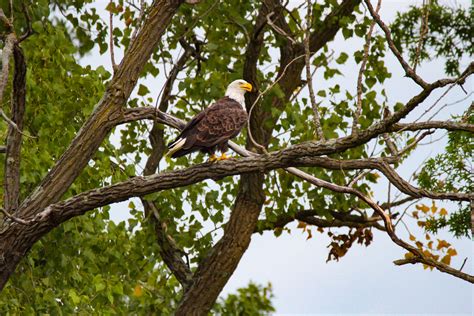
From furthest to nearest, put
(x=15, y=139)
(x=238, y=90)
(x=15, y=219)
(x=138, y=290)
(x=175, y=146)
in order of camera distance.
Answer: (x=138, y=290) < (x=238, y=90) < (x=175, y=146) < (x=15, y=139) < (x=15, y=219)

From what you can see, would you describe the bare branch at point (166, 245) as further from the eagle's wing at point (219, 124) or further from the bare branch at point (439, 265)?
the bare branch at point (439, 265)

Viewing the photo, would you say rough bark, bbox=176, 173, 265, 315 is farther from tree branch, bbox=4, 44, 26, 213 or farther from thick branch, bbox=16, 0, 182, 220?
tree branch, bbox=4, 44, 26, 213

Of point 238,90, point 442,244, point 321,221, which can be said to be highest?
point 321,221

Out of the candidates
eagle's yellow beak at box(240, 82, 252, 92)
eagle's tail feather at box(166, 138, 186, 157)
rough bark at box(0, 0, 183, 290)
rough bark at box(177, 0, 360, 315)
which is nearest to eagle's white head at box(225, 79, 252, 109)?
eagle's yellow beak at box(240, 82, 252, 92)

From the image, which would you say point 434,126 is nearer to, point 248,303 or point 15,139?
point 15,139

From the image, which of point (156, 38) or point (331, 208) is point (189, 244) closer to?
point (331, 208)

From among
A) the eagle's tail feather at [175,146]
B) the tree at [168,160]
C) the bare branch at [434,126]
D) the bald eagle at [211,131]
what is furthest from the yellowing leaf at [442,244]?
the bare branch at [434,126]

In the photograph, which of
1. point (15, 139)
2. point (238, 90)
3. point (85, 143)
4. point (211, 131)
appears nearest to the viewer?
point (85, 143)

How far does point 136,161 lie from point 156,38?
208 inches

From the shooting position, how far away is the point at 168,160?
40.9 ft

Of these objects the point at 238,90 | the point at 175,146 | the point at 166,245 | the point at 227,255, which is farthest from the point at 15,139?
the point at 166,245

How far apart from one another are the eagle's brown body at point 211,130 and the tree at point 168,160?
0.61ft

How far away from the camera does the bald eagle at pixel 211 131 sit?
8.50m

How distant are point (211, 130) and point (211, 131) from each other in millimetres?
12
